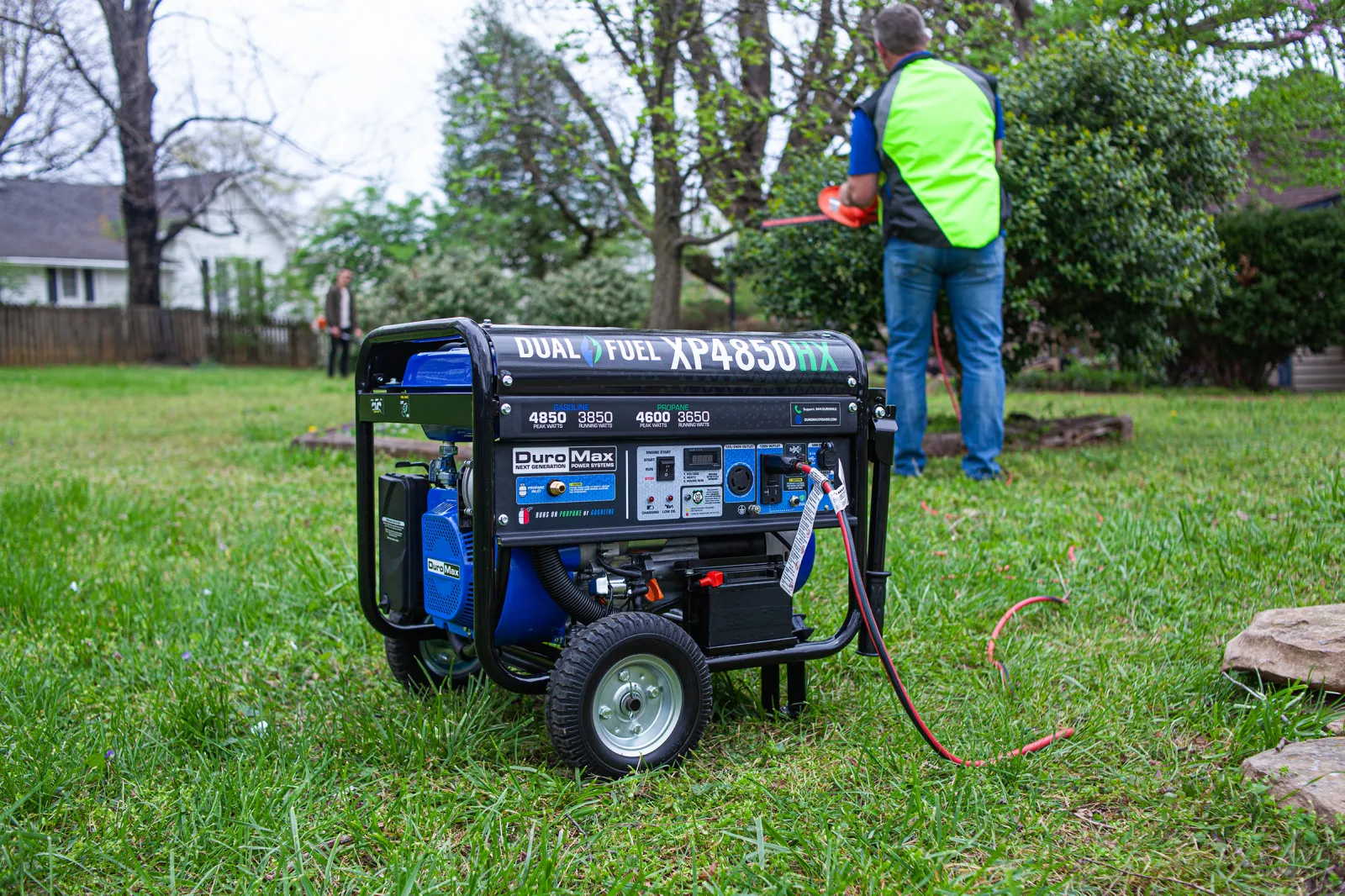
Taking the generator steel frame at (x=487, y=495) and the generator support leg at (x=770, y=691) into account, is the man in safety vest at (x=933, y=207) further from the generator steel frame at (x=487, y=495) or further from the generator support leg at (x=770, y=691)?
the generator support leg at (x=770, y=691)

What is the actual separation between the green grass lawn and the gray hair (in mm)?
2189

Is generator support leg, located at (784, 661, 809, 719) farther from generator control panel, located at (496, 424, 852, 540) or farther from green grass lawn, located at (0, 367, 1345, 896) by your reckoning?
generator control panel, located at (496, 424, 852, 540)

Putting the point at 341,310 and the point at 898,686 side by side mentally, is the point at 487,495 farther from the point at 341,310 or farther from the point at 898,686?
the point at 341,310


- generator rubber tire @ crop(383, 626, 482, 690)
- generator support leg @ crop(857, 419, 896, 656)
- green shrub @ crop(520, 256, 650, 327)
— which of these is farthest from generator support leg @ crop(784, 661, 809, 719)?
green shrub @ crop(520, 256, 650, 327)

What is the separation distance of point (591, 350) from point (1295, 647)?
1.71 meters

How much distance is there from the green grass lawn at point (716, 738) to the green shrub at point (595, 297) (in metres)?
16.8

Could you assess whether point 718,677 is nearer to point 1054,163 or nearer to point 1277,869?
point 1277,869

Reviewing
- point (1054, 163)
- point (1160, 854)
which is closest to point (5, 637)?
point (1160, 854)

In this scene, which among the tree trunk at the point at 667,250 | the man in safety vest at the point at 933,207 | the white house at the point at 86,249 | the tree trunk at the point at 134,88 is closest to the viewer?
the man in safety vest at the point at 933,207

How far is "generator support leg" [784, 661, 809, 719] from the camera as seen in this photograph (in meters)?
2.52

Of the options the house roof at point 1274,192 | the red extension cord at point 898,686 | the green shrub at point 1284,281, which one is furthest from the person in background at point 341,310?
the red extension cord at point 898,686

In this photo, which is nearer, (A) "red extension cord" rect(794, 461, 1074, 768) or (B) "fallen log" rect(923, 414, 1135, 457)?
(A) "red extension cord" rect(794, 461, 1074, 768)

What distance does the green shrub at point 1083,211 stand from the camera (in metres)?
6.04

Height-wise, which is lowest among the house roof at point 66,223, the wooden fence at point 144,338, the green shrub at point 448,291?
the wooden fence at point 144,338
